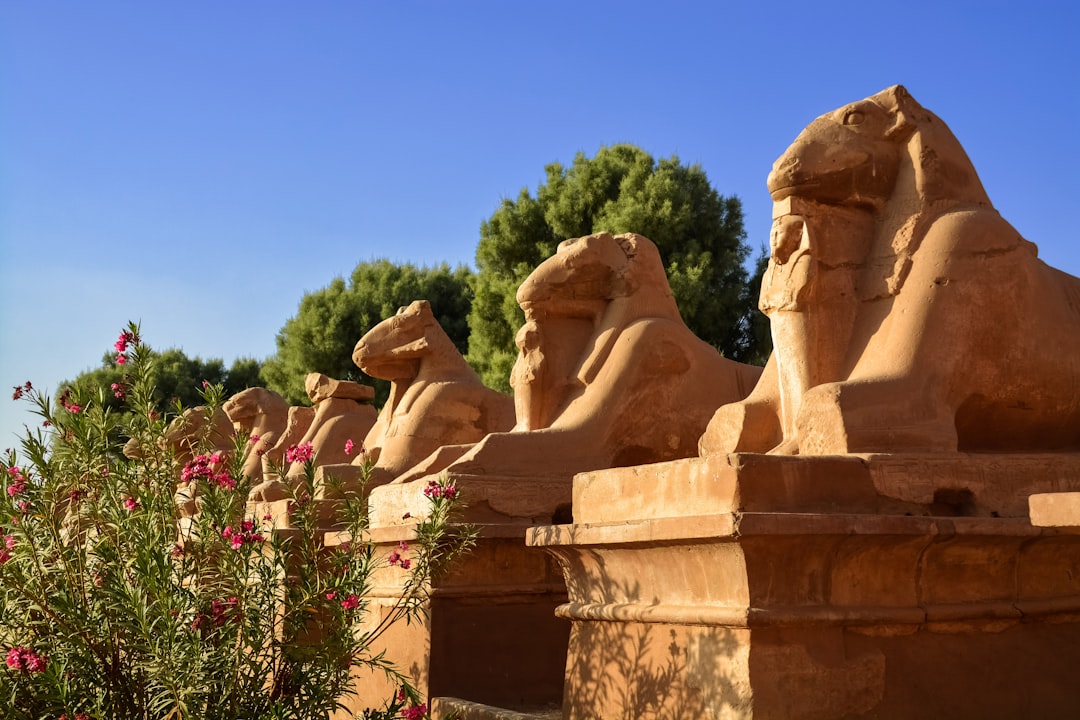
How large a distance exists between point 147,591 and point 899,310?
2.58 m

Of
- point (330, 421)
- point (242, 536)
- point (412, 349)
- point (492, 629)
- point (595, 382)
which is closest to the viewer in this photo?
point (242, 536)

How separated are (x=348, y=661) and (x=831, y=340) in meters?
2.01

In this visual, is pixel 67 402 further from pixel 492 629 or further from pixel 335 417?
pixel 335 417

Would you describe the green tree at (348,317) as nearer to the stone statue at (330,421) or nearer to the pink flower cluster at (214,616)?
the stone statue at (330,421)

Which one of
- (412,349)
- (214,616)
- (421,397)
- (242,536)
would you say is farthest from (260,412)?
(214,616)

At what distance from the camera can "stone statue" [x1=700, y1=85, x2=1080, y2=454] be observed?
12.7 ft

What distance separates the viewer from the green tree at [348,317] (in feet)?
74.5

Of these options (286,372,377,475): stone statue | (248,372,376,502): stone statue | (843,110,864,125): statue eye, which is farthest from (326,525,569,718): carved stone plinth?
(286,372,377,475): stone statue

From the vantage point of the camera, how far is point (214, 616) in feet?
12.7

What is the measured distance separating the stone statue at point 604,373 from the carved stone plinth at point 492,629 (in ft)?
1.29

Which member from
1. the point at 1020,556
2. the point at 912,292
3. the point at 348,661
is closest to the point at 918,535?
the point at 1020,556

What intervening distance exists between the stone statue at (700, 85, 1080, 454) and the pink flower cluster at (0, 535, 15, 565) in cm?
249

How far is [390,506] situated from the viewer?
547 centimetres

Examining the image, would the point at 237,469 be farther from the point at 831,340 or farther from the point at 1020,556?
the point at 1020,556
